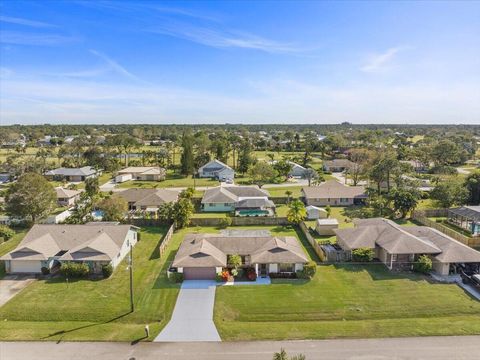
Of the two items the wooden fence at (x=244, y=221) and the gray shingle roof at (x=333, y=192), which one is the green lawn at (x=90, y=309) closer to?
the wooden fence at (x=244, y=221)

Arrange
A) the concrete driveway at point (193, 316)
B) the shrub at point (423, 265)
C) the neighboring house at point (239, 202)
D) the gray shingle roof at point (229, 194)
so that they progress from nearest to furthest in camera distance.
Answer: the concrete driveway at point (193, 316), the shrub at point (423, 265), the neighboring house at point (239, 202), the gray shingle roof at point (229, 194)

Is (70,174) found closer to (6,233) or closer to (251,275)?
(6,233)

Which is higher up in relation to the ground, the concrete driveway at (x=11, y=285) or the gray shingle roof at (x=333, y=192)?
the gray shingle roof at (x=333, y=192)

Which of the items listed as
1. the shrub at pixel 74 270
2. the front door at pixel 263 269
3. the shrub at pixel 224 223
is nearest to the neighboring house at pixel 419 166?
the shrub at pixel 224 223

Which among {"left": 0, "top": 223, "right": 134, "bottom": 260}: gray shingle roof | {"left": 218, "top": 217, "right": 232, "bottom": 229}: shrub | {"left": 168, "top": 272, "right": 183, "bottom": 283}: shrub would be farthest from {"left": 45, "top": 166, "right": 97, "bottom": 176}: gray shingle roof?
{"left": 168, "top": 272, "right": 183, "bottom": 283}: shrub

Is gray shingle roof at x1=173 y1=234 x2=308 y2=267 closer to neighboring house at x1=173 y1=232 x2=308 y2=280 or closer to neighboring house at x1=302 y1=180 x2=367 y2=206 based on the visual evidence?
neighboring house at x1=173 y1=232 x2=308 y2=280

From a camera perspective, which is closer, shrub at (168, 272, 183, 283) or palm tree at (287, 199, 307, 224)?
shrub at (168, 272, 183, 283)

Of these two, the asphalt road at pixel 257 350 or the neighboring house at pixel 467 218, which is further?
the neighboring house at pixel 467 218
